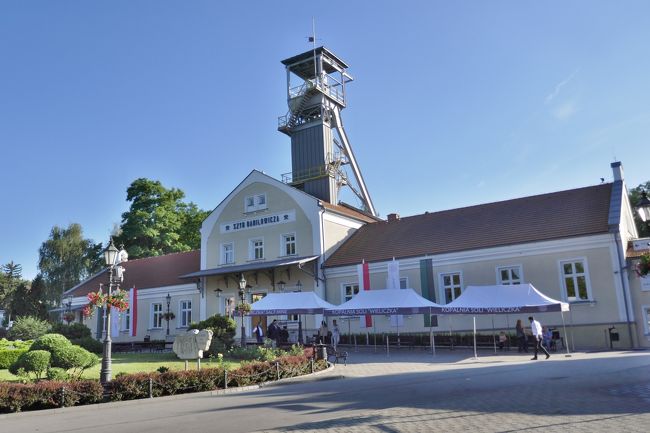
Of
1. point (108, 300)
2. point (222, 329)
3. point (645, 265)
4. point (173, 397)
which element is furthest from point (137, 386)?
point (645, 265)

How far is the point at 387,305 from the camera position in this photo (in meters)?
23.5

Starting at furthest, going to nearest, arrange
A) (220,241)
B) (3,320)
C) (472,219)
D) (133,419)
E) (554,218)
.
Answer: (3,320), (220,241), (472,219), (554,218), (133,419)

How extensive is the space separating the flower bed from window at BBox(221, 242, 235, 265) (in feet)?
65.2

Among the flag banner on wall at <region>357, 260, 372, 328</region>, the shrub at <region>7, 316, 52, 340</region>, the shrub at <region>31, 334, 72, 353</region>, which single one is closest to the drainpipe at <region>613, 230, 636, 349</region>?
the flag banner on wall at <region>357, 260, 372, 328</region>

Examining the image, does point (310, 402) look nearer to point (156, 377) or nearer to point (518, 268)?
point (156, 377)

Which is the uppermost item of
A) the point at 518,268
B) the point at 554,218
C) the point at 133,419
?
the point at 554,218

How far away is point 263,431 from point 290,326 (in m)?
23.9

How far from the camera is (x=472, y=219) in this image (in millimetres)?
30969

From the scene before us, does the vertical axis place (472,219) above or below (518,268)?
above

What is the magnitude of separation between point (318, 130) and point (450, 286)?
18313 mm

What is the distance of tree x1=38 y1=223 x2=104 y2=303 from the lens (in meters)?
55.0

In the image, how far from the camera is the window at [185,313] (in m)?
38.0

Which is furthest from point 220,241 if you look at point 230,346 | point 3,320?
point 3,320

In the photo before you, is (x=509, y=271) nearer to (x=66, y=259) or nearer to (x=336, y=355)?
(x=336, y=355)
